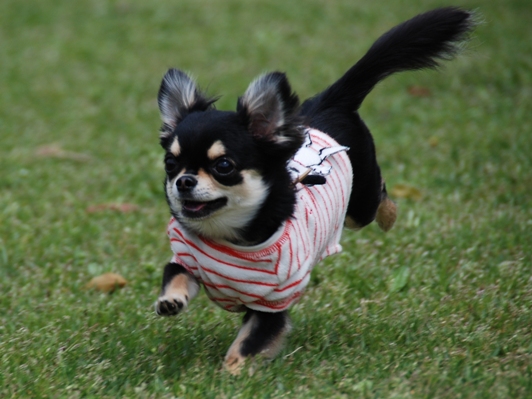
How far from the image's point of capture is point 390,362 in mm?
3463

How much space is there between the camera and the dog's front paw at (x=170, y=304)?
324cm

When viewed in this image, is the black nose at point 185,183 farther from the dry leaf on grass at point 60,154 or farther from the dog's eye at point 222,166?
the dry leaf on grass at point 60,154

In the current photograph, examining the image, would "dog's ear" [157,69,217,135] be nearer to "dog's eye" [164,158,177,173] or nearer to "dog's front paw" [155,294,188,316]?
"dog's eye" [164,158,177,173]

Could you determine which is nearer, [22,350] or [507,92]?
[22,350]

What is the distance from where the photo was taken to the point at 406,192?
6.19 meters

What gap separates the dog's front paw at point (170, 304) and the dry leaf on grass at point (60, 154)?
435 centimetres

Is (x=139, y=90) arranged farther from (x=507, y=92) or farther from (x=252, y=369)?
(x=252, y=369)

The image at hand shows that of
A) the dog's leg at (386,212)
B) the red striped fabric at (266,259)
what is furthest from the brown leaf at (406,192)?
the red striped fabric at (266,259)

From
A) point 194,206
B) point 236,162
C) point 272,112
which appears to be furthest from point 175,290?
point 272,112

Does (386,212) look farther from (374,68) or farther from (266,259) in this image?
(266,259)

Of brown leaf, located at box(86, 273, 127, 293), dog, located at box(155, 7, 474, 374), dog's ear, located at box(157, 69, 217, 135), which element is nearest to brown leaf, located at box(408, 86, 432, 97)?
brown leaf, located at box(86, 273, 127, 293)

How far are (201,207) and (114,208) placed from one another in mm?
3038

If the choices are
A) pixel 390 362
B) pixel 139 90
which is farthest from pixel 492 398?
pixel 139 90

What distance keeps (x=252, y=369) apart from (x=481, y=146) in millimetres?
4460
